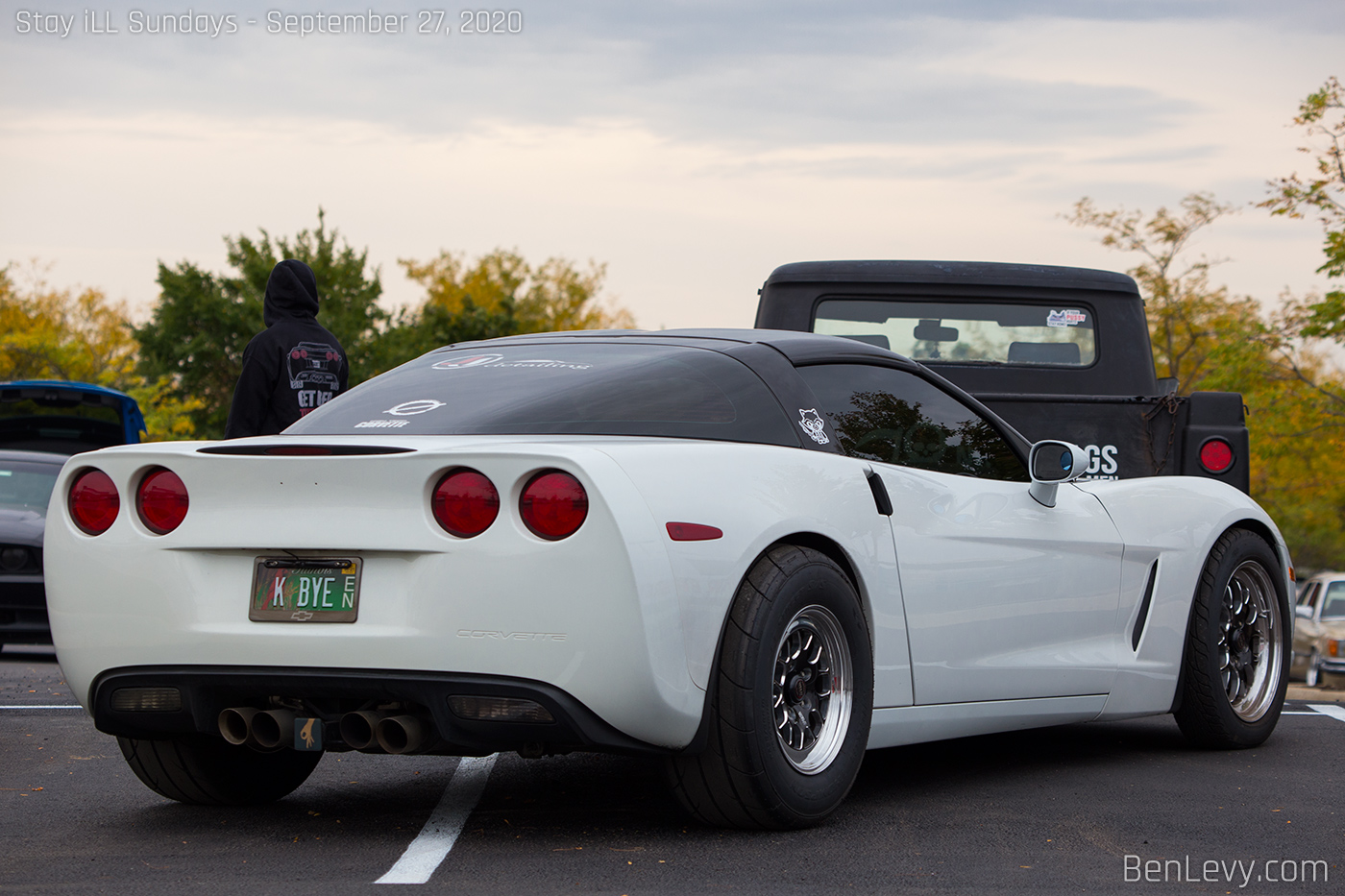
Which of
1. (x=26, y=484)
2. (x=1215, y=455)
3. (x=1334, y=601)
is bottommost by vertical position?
(x=1334, y=601)

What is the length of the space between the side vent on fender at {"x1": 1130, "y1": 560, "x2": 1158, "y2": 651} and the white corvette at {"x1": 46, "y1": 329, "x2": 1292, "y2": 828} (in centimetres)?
58

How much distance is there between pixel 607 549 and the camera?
3756 millimetres

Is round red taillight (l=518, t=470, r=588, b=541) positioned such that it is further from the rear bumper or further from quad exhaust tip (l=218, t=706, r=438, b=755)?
Result: quad exhaust tip (l=218, t=706, r=438, b=755)

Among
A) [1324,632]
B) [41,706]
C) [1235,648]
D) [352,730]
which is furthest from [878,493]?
[1324,632]

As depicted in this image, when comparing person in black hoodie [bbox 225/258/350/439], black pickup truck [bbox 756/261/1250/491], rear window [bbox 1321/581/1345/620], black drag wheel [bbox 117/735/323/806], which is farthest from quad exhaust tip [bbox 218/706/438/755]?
rear window [bbox 1321/581/1345/620]

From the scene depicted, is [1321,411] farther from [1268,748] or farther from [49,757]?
[49,757]

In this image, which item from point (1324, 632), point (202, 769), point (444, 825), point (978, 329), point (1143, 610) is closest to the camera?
point (444, 825)

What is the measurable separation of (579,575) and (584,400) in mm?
842

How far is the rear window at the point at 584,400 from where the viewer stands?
4.43 metres

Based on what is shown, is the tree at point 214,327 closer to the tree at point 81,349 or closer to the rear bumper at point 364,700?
the tree at point 81,349

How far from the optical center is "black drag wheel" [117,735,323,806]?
4684 mm

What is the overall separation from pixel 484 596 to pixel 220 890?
0.91 meters

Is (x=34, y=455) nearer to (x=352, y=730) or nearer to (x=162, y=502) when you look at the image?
(x=162, y=502)

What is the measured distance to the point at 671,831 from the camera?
4.35m
